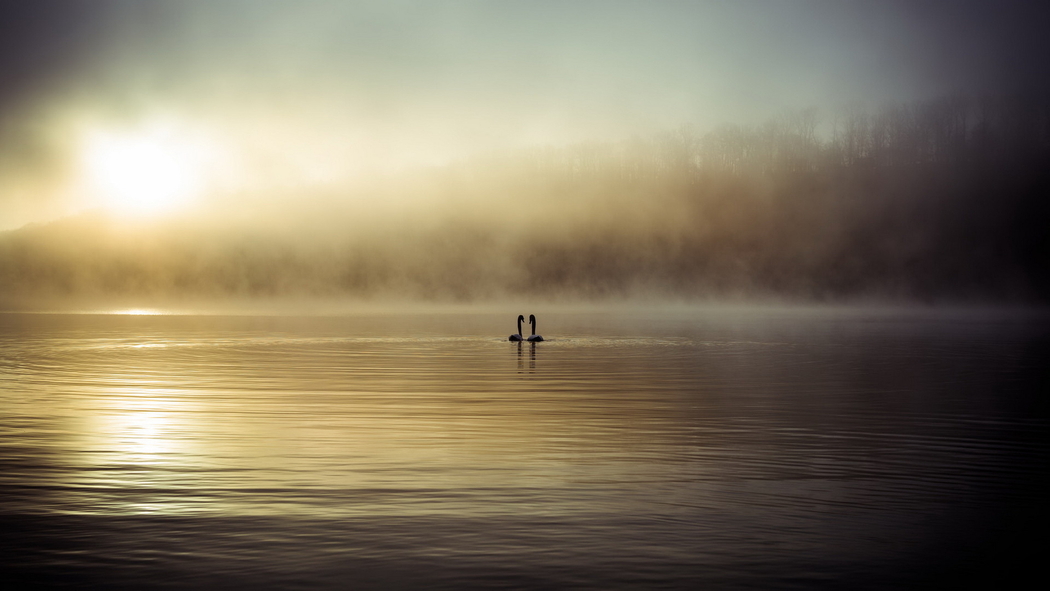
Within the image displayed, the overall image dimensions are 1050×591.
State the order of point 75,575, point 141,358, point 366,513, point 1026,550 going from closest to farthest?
point 75,575, point 1026,550, point 366,513, point 141,358

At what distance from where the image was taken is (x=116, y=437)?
2009 cm

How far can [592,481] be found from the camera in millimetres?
15688

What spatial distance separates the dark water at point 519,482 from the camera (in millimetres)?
11102

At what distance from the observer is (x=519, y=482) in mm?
15508

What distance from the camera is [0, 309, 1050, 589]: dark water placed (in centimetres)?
1110

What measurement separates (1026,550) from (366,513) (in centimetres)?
870

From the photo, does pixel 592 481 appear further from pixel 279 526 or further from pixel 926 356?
pixel 926 356

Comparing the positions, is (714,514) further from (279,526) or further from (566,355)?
(566,355)

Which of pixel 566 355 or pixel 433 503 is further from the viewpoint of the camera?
pixel 566 355

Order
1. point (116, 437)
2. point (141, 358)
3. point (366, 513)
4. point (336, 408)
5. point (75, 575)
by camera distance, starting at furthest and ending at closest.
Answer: point (141, 358) < point (336, 408) < point (116, 437) < point (366, 513) < point (75, 575)

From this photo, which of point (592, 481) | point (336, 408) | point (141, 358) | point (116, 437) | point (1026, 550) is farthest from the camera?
point (141, 358)

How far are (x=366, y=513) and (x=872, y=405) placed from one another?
57.9 ft

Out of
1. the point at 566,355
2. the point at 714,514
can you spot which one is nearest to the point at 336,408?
the point at 714,514

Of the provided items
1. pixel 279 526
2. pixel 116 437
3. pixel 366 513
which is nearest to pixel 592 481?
pixel 366 513
